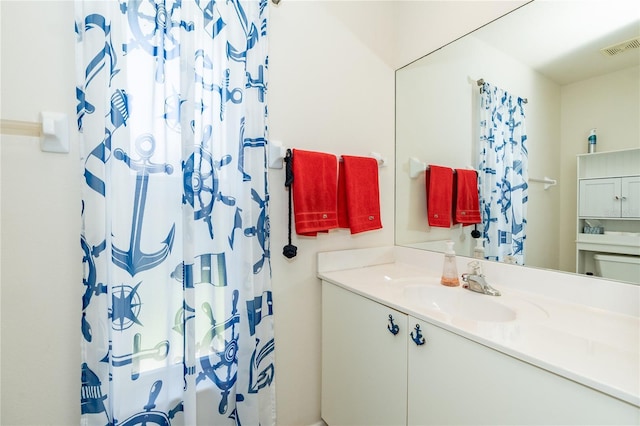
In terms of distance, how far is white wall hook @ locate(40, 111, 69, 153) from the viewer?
0.83m

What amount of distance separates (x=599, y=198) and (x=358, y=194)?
0.86 m

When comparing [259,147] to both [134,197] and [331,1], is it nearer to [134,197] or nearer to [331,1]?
[134,197]

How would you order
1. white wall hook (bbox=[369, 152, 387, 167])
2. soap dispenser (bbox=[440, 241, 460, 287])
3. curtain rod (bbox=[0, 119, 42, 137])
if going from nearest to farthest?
curtain rod (bbox=[0, 119, 42, 137])
soap dispenser (bbox=[440, 241, 460, 287])
white wall hook (bbox=[369, 152, 387, 167])

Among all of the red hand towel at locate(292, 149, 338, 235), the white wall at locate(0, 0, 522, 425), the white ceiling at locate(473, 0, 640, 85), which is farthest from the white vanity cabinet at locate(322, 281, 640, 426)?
the white ceiling at locate(473, 0, 640, 85)

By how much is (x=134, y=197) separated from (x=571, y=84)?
1572mm

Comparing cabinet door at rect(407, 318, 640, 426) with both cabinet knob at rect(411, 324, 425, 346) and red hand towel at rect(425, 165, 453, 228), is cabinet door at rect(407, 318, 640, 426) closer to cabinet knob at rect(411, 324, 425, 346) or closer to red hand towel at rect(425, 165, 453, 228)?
cabinet knob at rect(411, 324, 425, 346)

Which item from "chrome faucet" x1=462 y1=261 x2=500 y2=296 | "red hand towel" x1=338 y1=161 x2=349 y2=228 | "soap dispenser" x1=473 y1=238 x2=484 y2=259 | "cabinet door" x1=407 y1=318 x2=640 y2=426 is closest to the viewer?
"cabinet door" x1=407 y1=318 x2=640 y2=426

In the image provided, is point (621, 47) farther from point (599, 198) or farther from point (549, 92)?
point (599, 198)

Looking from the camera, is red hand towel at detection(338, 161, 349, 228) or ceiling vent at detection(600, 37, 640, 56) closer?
ceiling vent at detection(600, 37, 640, 56)

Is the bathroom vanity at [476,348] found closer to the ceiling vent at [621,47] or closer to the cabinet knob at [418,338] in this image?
the cabinet knob at [418,338]

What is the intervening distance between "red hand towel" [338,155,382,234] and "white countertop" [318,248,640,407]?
7.8 inches

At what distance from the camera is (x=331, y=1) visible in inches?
54.0

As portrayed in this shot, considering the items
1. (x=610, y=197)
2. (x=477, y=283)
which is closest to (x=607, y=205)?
(x=610, y=197)

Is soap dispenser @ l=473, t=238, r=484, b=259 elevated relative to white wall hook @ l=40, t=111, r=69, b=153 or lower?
lower
